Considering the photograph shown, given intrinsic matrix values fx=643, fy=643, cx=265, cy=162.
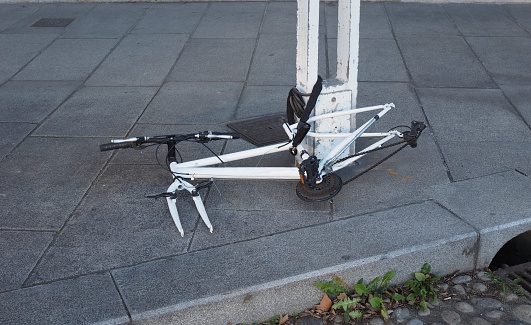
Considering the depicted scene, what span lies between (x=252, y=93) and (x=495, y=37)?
139 inches

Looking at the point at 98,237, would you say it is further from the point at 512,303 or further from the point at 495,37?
the point at 495,37

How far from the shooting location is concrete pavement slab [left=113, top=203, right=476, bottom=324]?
141 inches

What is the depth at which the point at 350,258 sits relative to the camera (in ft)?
12.6

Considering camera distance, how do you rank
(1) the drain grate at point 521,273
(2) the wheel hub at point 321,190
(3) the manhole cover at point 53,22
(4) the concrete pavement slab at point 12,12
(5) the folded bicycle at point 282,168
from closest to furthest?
(1) the drain grate at point 521,273 → (5) the folded bicycle at point 282,168 → (2) the wheel hub at point 321,190 → (3) the manhole cover at point 53,22 → (4) the concrete pavement slab at point 12,12

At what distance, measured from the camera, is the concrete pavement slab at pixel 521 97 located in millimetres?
5891

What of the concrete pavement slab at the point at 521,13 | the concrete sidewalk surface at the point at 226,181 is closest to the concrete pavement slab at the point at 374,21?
the concrete sidewalk surface at the point at 226,181

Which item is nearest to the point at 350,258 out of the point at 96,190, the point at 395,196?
the point at 395,196

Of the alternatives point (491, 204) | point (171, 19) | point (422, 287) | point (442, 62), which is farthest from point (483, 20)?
point (422, 287)

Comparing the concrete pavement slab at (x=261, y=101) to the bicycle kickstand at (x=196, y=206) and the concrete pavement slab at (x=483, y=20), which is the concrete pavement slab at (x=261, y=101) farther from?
the concrete pavement slab at (x=483, y=20)

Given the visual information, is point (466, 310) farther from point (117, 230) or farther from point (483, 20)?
point (483, 20)

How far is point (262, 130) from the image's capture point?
219 inches

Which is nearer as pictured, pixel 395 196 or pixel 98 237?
pixel 98 237

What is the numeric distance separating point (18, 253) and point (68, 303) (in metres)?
0.73

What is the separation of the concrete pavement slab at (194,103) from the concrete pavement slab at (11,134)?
1.04 meters
